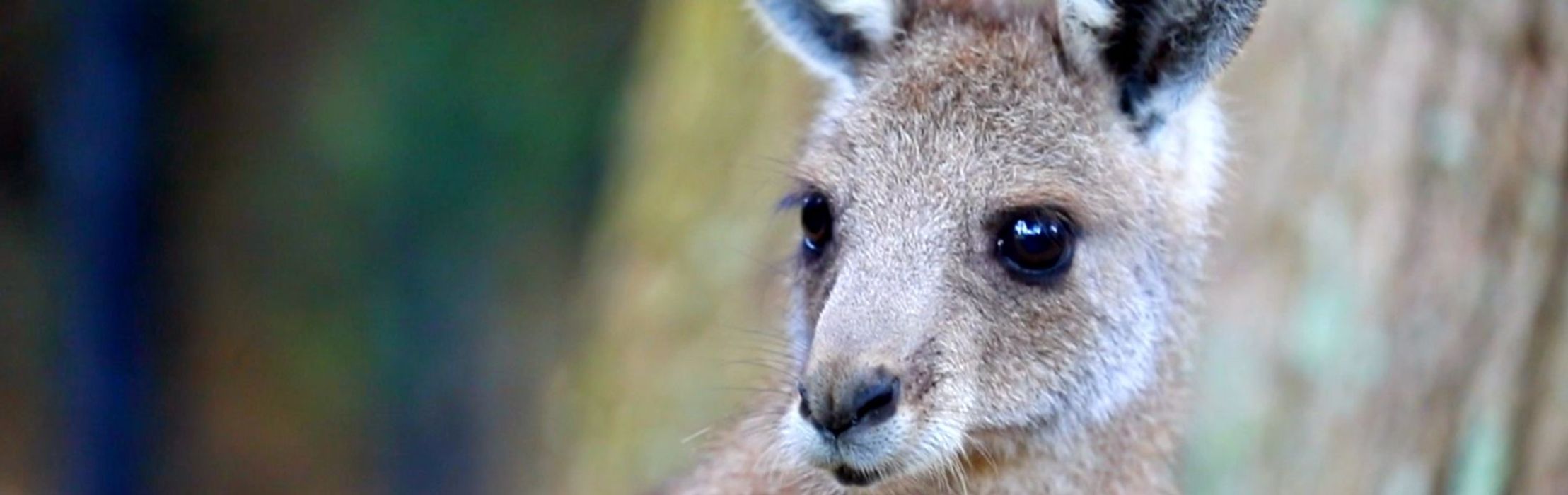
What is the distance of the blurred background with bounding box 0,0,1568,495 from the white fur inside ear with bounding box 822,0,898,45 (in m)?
0.78

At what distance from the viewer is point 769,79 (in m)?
6.32

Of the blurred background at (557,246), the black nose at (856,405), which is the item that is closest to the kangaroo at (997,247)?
the black nose at (856,405)

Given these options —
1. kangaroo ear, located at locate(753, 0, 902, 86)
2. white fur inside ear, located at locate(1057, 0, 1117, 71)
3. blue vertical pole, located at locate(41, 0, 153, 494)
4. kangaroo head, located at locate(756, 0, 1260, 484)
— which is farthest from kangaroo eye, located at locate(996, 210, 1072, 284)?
blue vertical pole, located at locate(41, 0, 153, 494)

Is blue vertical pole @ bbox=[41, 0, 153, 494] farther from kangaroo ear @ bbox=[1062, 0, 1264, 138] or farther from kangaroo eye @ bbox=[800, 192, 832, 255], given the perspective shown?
kangaroo ear @ bbox=[1062, 0, 1264, 138]

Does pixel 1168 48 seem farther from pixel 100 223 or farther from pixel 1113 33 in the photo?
pixel 100 223

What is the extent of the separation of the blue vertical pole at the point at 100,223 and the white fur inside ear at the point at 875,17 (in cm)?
378

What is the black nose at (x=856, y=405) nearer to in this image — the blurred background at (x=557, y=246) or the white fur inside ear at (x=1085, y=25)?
the white fur inside ear at (x=1085, y=25)

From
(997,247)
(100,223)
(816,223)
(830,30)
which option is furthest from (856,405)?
(100,223)

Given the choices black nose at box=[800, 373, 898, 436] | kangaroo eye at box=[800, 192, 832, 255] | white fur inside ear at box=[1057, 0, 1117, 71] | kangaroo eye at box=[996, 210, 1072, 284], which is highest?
white fur inside ear at box=[1057, 0, 1117, 71]

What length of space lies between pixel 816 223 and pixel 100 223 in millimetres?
4221

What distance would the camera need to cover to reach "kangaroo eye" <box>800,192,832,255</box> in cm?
400

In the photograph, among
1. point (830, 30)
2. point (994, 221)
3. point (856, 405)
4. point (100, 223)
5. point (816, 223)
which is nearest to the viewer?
point (856, 405)

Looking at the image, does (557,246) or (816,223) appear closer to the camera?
(816,223)

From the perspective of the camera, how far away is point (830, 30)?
436 centimetres
